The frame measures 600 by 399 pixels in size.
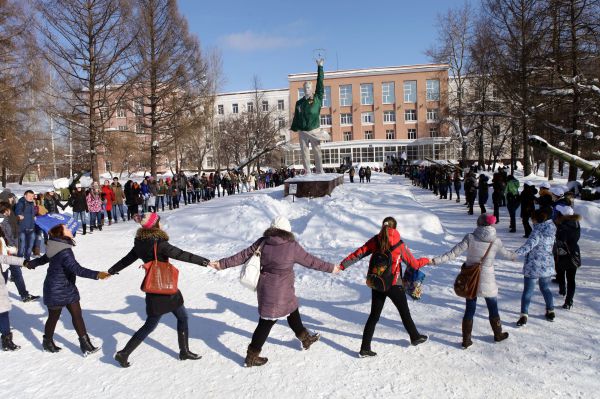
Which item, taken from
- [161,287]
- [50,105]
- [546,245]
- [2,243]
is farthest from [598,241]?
[50,105]

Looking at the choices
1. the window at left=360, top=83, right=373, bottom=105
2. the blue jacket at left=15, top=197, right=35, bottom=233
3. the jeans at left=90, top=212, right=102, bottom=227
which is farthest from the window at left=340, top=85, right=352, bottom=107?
the blue jacket at left=15, top=197, right=35, bottom=233

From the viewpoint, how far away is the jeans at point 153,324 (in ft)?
13.5

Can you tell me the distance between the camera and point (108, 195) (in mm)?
14867

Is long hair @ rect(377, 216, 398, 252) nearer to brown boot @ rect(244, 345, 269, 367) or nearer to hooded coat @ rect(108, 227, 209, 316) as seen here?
brown boot @ rect(244, 345, 269, 367)

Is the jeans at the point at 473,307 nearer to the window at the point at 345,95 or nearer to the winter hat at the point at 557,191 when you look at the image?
the winter hat at the point at 557,191

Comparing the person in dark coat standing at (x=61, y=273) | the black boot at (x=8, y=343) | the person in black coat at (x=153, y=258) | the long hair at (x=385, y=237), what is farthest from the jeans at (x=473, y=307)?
the black boot at (x=8, y=343)

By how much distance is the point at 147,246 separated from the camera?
409cm

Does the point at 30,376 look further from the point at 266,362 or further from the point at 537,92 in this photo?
the point at 537,92

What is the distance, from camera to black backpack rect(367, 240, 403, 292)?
4074 mm

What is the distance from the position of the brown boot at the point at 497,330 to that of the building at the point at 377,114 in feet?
182

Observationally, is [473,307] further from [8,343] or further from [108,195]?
[108,195]

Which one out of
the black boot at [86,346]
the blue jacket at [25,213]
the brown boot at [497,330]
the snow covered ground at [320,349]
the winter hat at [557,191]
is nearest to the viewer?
the snow covered ground at [320,349]

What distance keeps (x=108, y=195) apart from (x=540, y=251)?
14002mm

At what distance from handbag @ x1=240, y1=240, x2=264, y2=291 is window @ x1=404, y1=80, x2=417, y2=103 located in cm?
Answer: 6077
